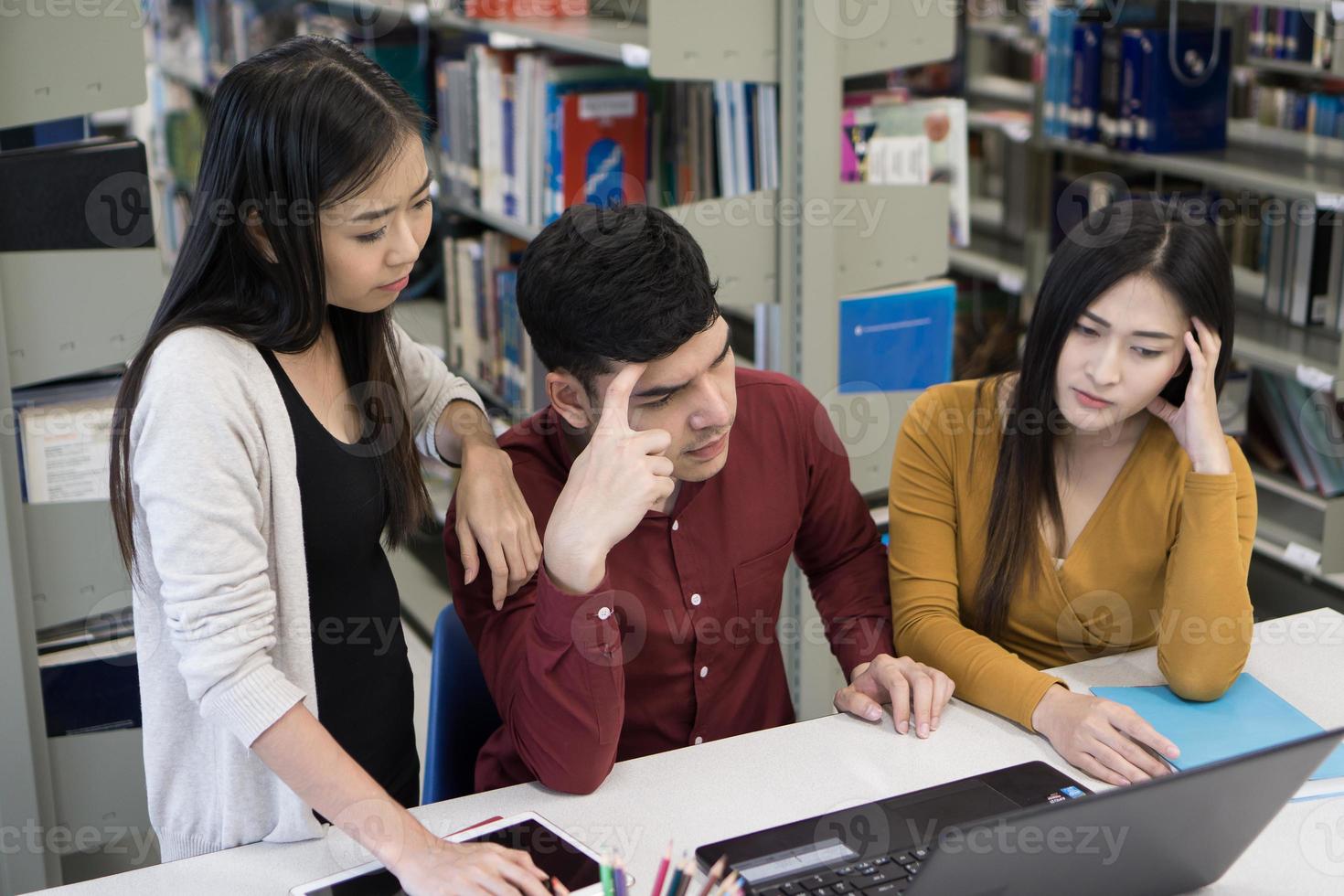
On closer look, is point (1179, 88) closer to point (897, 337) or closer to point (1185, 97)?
point (1185, 97)

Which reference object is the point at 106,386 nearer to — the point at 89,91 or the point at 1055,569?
the point at 89,91

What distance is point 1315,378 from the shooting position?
9.26 feet

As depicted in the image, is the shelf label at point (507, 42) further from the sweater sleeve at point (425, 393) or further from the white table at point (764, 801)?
the white table at point (764, 801)

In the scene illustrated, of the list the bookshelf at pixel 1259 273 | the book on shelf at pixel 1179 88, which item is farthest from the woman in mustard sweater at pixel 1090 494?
the book on shelf at pixel 1179 88

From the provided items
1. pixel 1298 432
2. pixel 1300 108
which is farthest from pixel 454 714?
pixel 1300 108

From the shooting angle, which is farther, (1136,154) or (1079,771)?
(1136,154)

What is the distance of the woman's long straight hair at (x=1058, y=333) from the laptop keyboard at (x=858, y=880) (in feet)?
1.81

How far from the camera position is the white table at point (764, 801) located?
1.16m

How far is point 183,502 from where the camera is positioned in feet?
3.59

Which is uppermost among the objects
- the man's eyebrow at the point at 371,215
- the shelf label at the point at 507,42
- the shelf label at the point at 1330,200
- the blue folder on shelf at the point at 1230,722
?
the shelf label at the point at 507,42

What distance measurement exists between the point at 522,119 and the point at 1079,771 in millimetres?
1961

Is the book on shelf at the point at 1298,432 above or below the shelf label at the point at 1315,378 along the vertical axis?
below

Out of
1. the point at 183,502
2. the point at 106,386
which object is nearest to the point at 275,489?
the point at 183,502

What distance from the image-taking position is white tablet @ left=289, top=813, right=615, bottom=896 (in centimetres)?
112
